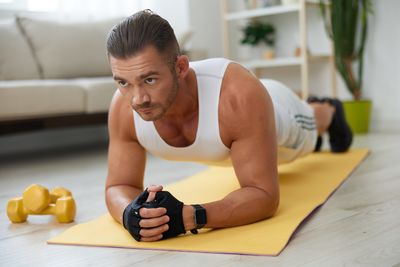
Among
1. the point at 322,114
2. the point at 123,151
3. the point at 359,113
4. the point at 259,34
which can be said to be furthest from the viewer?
the point at 259,34

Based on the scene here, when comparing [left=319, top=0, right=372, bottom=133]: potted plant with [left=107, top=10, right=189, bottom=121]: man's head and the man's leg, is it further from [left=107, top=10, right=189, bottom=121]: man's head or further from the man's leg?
[left=107, top=10, right=189, bottom=121]: man's head

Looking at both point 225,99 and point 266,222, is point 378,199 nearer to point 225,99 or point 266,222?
point 266,222

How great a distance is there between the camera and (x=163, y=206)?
131 centimetres

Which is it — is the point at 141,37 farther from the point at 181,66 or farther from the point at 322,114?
the point at 322,114

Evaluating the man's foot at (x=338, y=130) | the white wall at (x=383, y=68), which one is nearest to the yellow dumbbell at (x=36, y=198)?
the man's foot at (x=338, y=130)

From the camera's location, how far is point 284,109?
2.01m

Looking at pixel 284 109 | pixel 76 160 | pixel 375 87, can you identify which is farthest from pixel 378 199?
pixel 375 87

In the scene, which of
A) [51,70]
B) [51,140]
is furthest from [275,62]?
Answer: [51,140]

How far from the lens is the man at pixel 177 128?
132cm

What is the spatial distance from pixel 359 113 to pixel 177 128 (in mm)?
2586

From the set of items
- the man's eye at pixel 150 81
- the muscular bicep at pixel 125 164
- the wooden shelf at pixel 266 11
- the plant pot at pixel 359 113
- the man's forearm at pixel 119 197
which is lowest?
the plant pot at pixel 359 113

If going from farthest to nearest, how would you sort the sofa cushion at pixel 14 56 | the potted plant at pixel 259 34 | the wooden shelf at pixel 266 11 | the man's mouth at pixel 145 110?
the potted plant at pixel 259 34
the wooden shelf at pixel 266 11
the sofa cushion at pixel 14 56
the man's mouth at pixel 145 110

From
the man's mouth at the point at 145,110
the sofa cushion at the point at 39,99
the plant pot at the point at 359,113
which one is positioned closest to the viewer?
the man's mouth at the point at 145,110

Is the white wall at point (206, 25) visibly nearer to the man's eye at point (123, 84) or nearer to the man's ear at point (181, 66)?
Result: the man's ear at point (181, 66)
